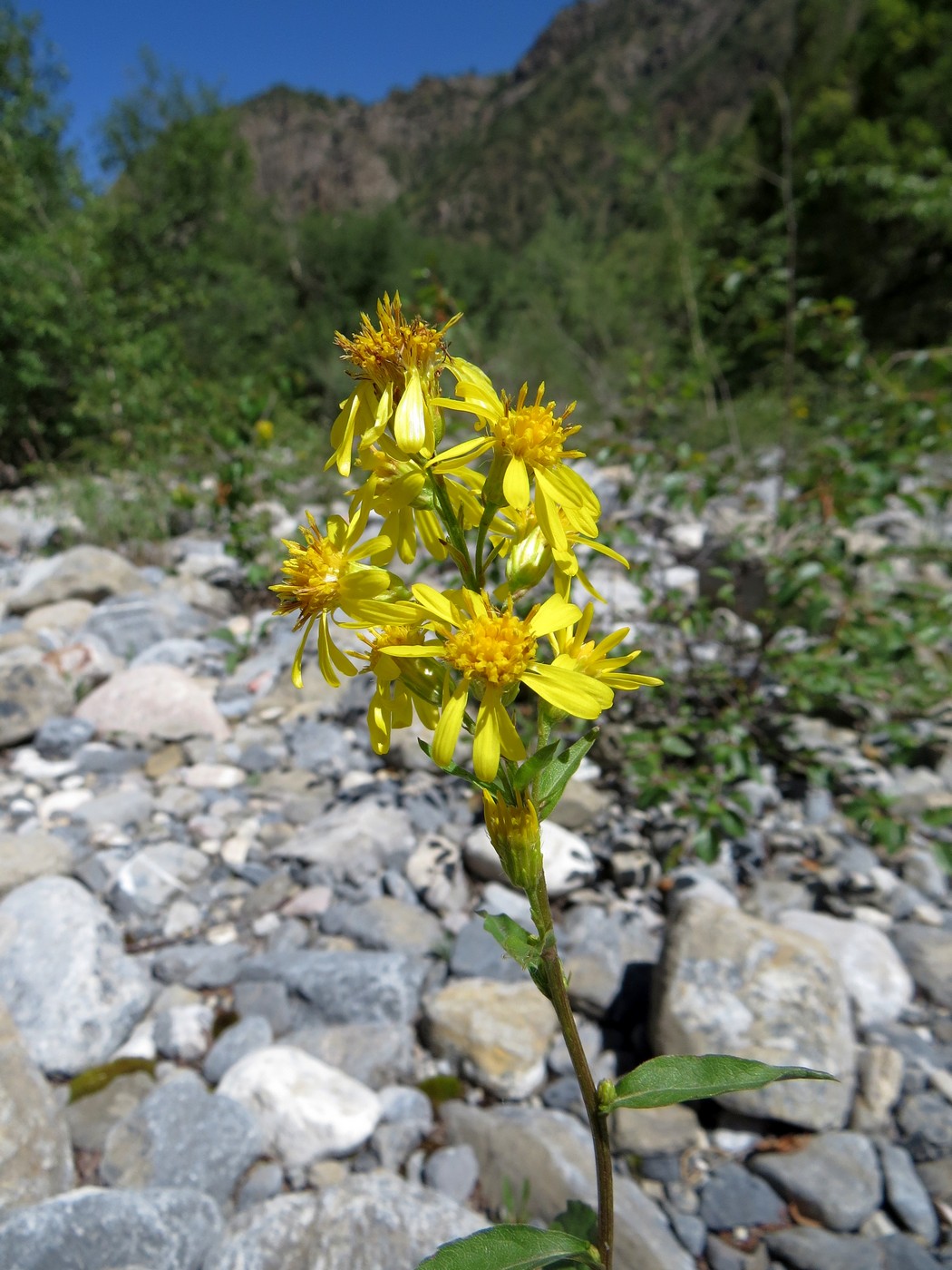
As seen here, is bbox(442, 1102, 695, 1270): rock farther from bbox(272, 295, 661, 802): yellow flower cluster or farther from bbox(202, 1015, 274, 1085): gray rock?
bbox(272, 295, 661, 802): yellow flower cluster

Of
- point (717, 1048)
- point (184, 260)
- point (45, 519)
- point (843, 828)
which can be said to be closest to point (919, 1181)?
point (717, 1048)

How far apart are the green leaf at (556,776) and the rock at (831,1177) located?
172 cm

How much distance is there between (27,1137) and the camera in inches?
78.1

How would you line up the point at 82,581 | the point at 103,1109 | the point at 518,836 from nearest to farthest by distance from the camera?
the point at 518,836 < the point at 103,1109 < the point at 82,581

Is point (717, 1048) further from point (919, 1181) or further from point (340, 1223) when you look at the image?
point (340, 1223)

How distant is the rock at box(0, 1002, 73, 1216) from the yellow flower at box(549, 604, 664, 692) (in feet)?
6.40

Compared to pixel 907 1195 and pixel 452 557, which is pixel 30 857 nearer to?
pixel 452 557

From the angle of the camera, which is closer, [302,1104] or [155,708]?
[302,1104]

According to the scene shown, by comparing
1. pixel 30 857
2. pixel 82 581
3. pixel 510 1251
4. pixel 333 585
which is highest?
pixel 333 585

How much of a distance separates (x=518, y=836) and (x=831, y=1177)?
1.84m

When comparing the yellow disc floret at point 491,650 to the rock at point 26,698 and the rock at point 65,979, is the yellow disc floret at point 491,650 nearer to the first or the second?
the rock at point 65,979

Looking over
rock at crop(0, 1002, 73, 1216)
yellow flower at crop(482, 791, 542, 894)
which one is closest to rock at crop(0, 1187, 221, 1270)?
rock at crop(0, 1002, 73, 1216)

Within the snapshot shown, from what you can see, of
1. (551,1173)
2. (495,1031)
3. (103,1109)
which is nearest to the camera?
(551,1173)

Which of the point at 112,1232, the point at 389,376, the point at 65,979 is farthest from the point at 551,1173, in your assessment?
the point at 389,376
